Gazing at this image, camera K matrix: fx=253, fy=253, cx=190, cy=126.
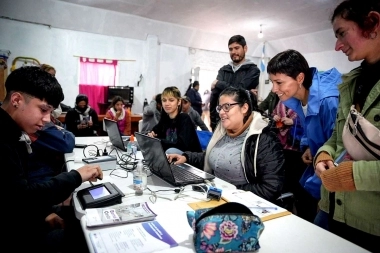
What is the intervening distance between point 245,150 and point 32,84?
1.23 m

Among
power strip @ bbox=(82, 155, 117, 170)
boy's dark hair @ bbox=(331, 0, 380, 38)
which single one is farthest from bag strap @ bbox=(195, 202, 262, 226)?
power strip @ bbox=(82, 155, 117, 170)

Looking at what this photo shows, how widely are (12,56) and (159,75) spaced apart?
11.8ft

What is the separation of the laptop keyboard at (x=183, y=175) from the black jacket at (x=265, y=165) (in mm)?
287

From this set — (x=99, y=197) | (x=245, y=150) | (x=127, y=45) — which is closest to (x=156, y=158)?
(x=99, y=197)

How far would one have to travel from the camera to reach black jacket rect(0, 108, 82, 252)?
996 millimetres

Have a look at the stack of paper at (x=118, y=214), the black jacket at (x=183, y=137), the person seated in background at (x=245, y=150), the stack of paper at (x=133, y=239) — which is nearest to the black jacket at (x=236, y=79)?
the black jacket at (x=183, y=137)

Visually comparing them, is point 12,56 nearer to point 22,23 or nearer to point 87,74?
point 22,23

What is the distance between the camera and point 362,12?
956 mm

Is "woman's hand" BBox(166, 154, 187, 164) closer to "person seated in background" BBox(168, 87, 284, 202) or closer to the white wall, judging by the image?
"person seated in background" BBox(168, 87, 284, 202)

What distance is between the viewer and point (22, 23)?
5.74 meters

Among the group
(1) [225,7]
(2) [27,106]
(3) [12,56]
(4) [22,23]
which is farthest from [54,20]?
(2) [27,106]

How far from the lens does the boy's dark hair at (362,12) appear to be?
936 mm

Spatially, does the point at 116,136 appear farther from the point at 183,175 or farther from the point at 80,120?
the point at 80,120

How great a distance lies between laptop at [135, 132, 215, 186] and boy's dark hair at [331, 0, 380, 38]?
1036mm
